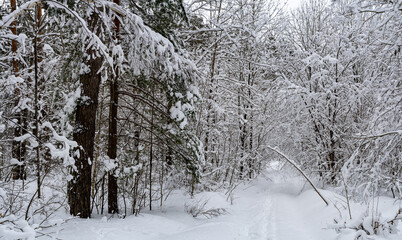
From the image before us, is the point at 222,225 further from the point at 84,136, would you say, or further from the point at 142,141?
the point at 84,136

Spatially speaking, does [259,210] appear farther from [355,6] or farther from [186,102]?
[355,6]

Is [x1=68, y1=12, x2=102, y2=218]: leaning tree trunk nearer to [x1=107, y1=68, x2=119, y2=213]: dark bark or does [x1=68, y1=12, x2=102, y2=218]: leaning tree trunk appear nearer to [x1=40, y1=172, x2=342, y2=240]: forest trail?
[x1=40, y1=172, x2=342, y2=240]: forest trail

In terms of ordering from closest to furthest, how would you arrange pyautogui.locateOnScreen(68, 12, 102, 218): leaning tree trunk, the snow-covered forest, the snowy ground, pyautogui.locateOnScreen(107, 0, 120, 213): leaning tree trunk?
the snow-covered forest, the snowy ground, pyautogui.locateOnScreen(68, 12, 102, 218): leaning tree trunk, pyautogui.locateOnScreen(107, 0, 120, 213): leaning tree trunk

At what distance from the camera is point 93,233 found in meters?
4.87

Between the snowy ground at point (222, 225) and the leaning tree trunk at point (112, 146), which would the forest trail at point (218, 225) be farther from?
the leaning tree trunk at point (112, 146)

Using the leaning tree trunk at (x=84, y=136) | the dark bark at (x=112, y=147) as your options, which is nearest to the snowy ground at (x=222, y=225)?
the leaning tree trunk at (x=84, y=136)

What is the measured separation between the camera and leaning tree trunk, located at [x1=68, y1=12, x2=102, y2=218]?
6.14m

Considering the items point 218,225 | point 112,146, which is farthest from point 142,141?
point 218,225

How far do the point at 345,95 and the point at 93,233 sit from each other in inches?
456

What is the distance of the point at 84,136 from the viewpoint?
6.18 m

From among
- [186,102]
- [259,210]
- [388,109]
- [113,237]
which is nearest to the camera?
[113,237]

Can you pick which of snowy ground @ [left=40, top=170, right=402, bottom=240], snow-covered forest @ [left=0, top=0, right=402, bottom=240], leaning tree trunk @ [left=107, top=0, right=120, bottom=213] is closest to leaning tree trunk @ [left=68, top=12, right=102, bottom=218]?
snow-covered forest @ [left=0, top=0, right=402, bottom=240]

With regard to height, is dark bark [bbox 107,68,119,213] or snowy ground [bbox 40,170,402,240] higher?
dark bark [bbox 107,68,119,213]

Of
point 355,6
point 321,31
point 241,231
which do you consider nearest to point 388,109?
point 355,6
